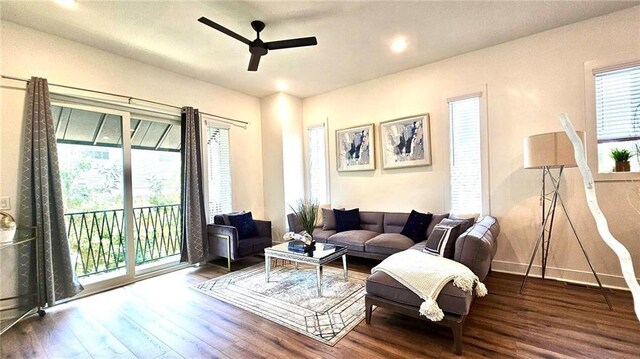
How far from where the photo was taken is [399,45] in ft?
11.8

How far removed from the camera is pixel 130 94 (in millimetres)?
3754

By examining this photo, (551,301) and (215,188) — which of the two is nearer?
(551,301)

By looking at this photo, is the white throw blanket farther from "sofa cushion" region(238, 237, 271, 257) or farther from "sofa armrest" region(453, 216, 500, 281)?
"sofa cushion" region(238, 237, 271, 257)

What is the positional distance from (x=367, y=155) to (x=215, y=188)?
2.68 m

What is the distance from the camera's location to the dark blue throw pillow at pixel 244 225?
4402 mm

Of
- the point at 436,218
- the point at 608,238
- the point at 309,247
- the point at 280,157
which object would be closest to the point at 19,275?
the point at 309,247

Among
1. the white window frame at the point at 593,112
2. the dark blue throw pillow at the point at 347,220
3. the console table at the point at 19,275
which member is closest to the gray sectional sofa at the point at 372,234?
the dark blue throw pillow at the point at 347,220

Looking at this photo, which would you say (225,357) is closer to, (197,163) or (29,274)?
(29,274)

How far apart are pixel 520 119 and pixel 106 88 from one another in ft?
17.3

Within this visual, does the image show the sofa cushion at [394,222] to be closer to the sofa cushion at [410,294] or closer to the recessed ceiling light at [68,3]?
the sofa cushion at [410,294]

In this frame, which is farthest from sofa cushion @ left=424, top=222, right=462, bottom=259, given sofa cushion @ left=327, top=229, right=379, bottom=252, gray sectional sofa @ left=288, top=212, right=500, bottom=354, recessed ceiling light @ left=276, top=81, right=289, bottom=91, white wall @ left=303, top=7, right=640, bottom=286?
recessed ceiling light @ left=276, top=81, right=289, bottom=91

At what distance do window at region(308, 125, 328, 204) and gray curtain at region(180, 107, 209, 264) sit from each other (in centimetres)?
212

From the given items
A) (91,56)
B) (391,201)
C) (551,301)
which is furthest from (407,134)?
(91,56)

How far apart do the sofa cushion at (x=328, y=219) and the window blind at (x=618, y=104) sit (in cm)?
349
